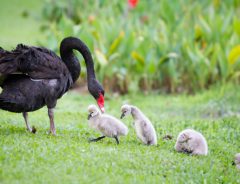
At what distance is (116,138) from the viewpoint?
6168 millimetres

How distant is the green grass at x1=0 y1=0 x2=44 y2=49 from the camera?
1440 centimetres

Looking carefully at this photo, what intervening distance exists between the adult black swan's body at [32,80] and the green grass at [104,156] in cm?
35

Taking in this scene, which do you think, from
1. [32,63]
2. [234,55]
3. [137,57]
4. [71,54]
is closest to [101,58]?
[137,57]

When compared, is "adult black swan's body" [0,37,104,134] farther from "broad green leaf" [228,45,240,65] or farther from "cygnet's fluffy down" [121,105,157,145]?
"broad green leaf" [228,45,240,65]

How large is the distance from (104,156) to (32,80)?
50.2 inches

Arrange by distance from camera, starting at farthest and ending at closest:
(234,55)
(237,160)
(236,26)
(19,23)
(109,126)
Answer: (19,23), (236,26), (234,55), (109,126), (237,160)

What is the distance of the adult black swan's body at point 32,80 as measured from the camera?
5.96 meters

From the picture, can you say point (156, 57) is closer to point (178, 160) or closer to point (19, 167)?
point (178, 160)

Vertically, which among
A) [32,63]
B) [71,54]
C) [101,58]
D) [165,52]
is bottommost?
[32,63]

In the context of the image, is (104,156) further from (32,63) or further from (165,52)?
(165,52)

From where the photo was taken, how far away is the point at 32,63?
6.15m

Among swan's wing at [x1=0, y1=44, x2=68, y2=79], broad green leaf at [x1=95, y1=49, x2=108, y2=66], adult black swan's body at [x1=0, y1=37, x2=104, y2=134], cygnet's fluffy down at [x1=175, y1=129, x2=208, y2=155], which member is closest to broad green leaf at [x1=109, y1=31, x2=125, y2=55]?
broad green leaf at [x1=95, y1=49, x2=108, y2=66]

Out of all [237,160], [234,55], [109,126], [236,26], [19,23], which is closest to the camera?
[237,160]

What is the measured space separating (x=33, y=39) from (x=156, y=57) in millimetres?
4607
